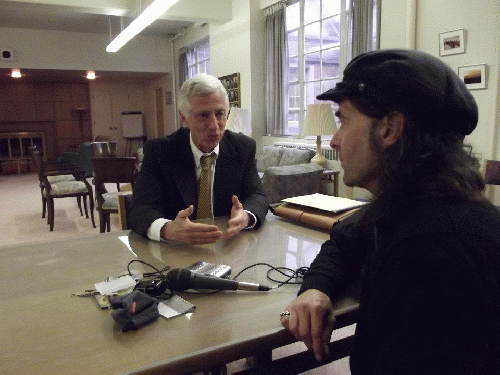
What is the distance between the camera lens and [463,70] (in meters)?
3.85

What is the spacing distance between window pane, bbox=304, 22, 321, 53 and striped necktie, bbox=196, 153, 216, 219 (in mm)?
4604

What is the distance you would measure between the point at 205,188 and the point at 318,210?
0.55m

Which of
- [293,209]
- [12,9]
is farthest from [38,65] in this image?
[293,209]

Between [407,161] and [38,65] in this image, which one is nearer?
[407,161]

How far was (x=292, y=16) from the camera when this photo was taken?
6.35m

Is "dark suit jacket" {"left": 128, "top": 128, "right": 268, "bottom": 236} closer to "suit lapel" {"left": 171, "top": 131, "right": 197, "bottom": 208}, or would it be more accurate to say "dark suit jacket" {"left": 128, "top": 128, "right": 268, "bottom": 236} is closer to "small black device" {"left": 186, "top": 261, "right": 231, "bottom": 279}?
"suit lapel" {"left": 171, "top": 131, "right": 197, "bottom": 208}

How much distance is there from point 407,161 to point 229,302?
1.73ft

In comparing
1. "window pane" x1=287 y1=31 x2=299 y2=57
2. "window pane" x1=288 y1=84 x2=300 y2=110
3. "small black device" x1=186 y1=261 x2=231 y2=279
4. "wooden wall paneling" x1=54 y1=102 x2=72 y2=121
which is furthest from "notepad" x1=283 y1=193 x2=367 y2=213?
"wooden wall paneling" x1=54 y1=102 x2=72 y2=121

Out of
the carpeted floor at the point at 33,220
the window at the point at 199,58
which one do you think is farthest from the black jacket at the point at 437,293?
the window at the point at 199,58

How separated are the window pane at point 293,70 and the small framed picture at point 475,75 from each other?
2.89 m

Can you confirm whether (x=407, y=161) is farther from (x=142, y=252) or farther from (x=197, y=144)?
(x=197, y=144)

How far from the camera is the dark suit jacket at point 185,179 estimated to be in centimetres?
177

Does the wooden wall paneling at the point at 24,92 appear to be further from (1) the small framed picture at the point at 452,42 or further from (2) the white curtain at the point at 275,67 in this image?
(1) the small framed picture at the point at 452,42


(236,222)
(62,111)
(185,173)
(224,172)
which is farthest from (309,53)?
(62,111)
